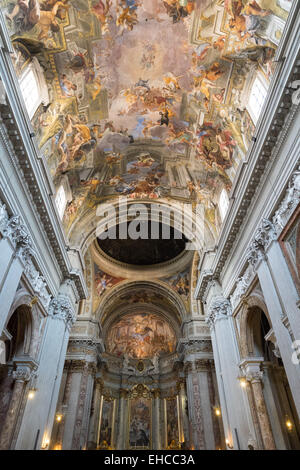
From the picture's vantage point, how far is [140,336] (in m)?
30.0

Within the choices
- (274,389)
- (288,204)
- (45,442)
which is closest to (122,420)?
(45,442)

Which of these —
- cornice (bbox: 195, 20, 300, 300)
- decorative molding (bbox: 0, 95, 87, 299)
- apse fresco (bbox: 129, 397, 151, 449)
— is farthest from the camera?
apse fresco (bbox: 129, 397, 151, 449)

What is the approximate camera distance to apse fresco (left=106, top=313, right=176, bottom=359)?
2917 cm

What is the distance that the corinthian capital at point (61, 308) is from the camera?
549 inches

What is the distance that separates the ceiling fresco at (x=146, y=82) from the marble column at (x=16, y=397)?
7168 mm

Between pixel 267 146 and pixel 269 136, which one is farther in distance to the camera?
pixel 267 146

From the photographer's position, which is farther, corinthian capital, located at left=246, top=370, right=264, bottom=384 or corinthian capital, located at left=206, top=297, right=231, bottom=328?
A: corinthian capital, located at left=206, top=297, right=231, bottom=328

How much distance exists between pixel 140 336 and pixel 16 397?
1971 centimetres

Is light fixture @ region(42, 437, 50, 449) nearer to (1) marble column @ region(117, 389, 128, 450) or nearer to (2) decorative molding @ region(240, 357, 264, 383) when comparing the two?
(2) decorative molding @ region(240, 357, 264, 383)

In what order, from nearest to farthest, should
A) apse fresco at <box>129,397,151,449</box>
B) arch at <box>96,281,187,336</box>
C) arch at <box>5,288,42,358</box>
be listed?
arch at <box>5,288,42,358</box> < apse fresco at <box>129,397,151,449</box> < arch at <box>96,281,187,336</box>

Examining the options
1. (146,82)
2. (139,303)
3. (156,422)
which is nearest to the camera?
(146,82)

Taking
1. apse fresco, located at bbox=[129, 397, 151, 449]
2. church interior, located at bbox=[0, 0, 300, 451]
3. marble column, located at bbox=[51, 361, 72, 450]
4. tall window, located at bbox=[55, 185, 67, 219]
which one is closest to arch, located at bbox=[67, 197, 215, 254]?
church interior, located at bbox=[0, 0, 300, 451]

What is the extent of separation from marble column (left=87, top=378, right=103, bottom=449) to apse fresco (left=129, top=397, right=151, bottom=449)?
11.7 feet

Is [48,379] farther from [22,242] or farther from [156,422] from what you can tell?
[156,422]
